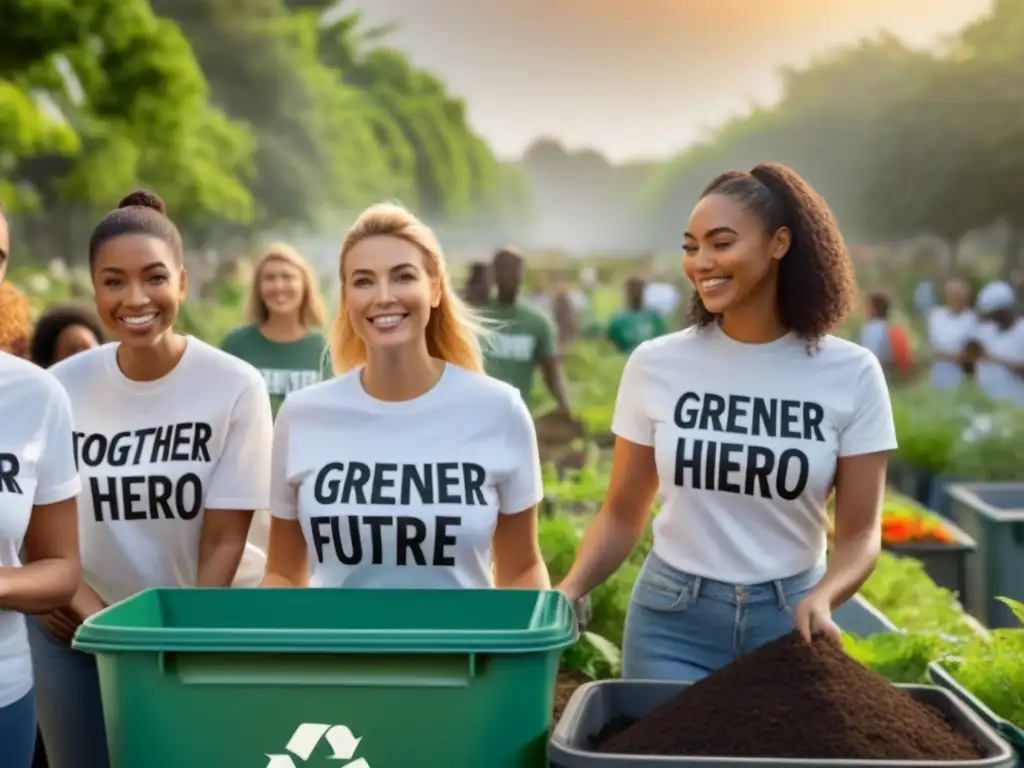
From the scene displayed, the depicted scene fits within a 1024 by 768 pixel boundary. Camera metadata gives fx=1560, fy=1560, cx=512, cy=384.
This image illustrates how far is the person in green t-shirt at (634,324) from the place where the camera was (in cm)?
1688

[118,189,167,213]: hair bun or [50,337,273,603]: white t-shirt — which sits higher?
[118,189,167,213]: hair bun

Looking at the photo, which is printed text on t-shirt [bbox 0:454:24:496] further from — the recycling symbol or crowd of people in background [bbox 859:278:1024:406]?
crowd of people in background [bbox 859:278:1024:406]

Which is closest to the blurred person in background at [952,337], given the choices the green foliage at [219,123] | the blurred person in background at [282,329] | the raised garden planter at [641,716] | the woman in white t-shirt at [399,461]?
the blurred person in background at [282,329]

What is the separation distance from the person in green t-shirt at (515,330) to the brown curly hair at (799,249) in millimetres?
6420

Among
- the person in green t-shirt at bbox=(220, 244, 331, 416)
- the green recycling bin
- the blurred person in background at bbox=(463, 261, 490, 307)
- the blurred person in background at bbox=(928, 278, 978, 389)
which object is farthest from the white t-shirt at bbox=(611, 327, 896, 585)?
the blurred person in background at bbox=(928, 278, 978, 389)

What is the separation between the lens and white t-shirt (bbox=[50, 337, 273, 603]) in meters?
3.89

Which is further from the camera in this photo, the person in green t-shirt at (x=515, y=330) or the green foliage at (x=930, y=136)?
the green foliage at (x=930, y=136)

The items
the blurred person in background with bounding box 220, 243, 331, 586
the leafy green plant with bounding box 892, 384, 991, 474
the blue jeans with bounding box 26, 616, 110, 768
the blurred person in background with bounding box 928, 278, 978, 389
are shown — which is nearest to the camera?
the blue jeans with bounding box 26, 616, 110, 768

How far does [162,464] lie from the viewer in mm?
3893

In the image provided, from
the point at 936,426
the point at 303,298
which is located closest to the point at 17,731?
the point at 303,298

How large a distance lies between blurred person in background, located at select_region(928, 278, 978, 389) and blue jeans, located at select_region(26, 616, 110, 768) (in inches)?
498

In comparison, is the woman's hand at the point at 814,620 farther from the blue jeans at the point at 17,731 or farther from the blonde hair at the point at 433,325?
the blue jeans at the point at 17,731

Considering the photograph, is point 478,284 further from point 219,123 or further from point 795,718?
point 219,123

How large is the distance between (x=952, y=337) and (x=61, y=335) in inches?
459
